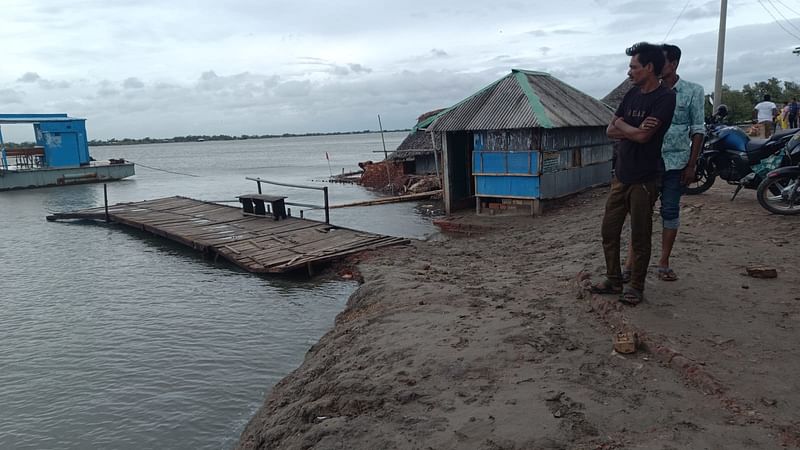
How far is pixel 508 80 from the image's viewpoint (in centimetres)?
1436

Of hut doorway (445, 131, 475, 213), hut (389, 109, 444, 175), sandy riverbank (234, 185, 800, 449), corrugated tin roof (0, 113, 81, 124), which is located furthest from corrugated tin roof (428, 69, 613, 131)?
corrugated tin roof (0, 113, 81, 124)

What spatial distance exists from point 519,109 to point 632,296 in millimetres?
9133

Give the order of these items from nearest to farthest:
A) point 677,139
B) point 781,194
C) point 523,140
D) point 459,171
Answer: point 677,139 → point 781,194 → point 523,140 → point 459,171

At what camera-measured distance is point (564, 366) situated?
3.88m

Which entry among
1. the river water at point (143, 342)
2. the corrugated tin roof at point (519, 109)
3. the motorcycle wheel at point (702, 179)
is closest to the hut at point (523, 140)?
the corrugated tin roof at point (519, 109)

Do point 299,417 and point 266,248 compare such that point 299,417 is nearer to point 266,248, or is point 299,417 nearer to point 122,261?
point 266,248

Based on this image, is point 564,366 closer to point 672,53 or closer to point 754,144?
point 672,53

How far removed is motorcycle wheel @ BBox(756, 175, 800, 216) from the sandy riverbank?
0.75 feet

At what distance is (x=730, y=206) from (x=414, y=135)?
18.5 meters

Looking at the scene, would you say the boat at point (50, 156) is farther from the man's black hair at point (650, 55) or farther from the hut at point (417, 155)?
the man's black hair at point (650, 55)

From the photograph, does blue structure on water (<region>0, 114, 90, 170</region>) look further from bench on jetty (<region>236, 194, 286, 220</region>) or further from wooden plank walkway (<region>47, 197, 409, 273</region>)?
bench on jetty (<region>236, 194, 286, 220</region>)

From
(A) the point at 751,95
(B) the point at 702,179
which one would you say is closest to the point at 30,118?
(B) the point at 702,179

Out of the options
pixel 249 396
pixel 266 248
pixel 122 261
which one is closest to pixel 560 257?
pixel 249 396

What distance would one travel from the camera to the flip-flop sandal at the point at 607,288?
16.1 feet
